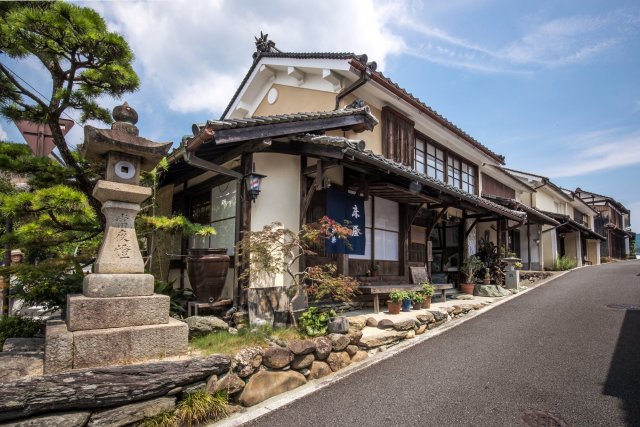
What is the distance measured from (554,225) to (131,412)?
2277 cm

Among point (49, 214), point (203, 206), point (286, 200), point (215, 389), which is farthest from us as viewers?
point (203, 206)

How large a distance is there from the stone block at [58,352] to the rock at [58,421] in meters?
0.44

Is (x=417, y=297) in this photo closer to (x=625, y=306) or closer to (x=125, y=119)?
(x=625, y=306)

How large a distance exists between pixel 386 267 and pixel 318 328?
458 centimetres

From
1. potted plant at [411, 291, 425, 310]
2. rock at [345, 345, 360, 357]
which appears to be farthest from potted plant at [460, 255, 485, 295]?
rock at [345, 345, 360, 357]

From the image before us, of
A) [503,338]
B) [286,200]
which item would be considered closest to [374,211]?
[286,200]

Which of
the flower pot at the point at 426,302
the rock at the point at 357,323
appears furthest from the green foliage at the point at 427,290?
the rock at the point at 357,323

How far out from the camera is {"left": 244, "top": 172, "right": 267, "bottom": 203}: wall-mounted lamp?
23.5 ft

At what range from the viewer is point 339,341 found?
601cm

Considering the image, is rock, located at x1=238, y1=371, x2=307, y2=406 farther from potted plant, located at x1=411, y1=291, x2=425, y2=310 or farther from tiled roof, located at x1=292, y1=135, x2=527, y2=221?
potted plant, located at x1=411, y1=291, x2=425, y2=310

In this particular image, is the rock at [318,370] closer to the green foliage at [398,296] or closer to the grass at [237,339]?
the grass at [237,339]

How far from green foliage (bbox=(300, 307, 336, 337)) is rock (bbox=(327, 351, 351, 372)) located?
0.40 meters

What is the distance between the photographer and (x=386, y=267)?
33.9 ft

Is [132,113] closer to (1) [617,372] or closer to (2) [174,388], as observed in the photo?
(2) [174,388]
